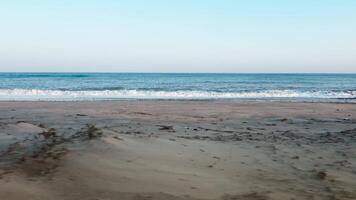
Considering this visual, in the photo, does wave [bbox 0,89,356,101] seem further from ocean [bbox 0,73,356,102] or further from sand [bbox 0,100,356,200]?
sand [bbox 0,100,356,200]

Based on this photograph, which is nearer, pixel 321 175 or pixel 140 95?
pixel 321 175

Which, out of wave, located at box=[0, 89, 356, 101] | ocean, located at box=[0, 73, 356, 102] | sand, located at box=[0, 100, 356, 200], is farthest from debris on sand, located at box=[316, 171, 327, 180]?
wave, located at box=[0, 89, 356, 101]

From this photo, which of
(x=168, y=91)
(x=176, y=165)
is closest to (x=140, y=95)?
(x=168, y=91)

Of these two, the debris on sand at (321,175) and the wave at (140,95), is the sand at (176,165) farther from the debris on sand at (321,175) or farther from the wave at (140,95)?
the wave at (140,95)

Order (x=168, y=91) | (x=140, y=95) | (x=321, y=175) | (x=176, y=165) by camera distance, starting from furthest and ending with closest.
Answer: (x=168, y=91)
(x=140, y=95)
(x=176, y=165)
(x=321, y=175)

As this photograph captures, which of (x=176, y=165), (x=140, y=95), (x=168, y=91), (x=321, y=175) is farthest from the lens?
(x=168, y=91)

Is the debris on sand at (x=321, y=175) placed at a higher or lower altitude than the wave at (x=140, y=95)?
higher

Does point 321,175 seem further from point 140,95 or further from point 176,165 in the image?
point 140,95

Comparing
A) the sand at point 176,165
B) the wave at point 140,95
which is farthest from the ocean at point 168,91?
the sand at point 176,165

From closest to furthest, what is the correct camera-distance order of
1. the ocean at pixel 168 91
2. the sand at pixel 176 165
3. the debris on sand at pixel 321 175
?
the sand at pixel 176 165, the debris on sand at pixel 321 175, the ocean at pixel 168 91

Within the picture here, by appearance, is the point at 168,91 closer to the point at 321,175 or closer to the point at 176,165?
the point at 176,165

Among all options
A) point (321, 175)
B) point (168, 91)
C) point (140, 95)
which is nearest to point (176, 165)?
point (321, 175)

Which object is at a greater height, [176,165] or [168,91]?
[176,165]

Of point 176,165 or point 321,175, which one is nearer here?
point 321,175
